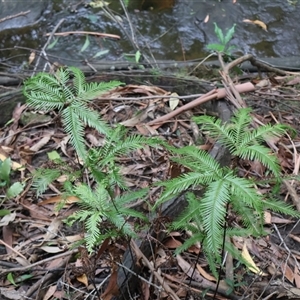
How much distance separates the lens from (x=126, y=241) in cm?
179

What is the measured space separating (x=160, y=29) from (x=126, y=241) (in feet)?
12.9

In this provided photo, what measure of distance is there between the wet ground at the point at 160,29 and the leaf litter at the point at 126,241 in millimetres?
1916

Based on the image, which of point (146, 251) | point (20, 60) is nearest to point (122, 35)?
point (20, 60)

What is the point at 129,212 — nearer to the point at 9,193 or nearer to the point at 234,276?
the point at 234,276

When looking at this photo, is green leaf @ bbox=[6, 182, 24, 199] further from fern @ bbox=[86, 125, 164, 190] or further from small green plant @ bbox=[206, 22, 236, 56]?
small green plant @ bbox=[206, 22, 236, 56]

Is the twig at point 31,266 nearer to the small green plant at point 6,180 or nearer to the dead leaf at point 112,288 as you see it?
the dead leaf at point 112,288

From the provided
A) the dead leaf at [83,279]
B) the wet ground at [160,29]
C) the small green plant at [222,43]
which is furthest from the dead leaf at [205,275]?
the wet ground at [160,29]

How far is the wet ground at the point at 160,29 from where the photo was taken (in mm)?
4957

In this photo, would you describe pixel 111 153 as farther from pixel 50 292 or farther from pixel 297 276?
pixel 297 276

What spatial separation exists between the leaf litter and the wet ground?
1916 mm

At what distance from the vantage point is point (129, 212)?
1.75 metres

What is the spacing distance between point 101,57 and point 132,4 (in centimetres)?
114

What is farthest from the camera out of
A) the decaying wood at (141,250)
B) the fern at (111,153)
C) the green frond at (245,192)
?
the decaying wood at (141,250)

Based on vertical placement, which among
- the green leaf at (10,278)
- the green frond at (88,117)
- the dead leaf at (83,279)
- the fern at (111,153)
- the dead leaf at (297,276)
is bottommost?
the dead leaf at (297,276)
